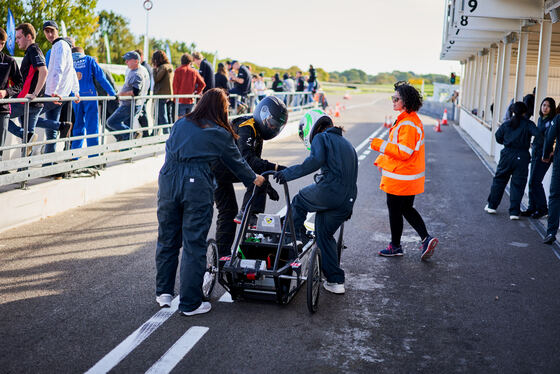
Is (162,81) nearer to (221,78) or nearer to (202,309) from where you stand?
(221,78)

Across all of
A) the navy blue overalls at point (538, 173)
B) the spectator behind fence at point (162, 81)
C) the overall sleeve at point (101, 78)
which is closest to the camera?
the navy blue overalls at point (538, 173)

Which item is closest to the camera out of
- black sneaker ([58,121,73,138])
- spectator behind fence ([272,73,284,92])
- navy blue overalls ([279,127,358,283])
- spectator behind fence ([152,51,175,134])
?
navy blue overalls ([279,127,358,283])

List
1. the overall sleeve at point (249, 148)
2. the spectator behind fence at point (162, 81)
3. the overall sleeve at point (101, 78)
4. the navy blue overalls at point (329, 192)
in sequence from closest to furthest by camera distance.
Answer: the navy blue overalls at point (329, 192) → the overall sleeve at point (249, 148) → the overall sleeve at point (101, 78) → the spectator behind fence at point (162, 81)

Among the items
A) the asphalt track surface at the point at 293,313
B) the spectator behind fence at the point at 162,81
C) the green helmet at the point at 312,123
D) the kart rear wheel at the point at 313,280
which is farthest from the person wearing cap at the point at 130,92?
the kart rear wheel at the point at 313,280

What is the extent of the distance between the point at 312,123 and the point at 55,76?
5115mm

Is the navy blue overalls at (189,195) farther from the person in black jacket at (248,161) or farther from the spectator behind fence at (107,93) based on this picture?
the spectator behind fence at (107,93)

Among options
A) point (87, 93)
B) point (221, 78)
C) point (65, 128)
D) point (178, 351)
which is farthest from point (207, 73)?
point (178, 351)

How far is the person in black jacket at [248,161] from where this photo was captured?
633 centimetres

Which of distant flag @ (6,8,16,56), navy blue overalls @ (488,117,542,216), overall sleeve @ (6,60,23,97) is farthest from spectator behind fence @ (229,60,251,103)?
overall sleeve @ (6,60,23,97)

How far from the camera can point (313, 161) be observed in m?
5.99

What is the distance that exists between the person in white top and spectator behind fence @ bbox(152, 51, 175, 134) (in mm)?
3646

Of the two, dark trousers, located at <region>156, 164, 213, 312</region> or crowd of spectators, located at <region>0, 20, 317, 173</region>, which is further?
crowd of spectators, located at <region>0, 20, 317, 173</region>

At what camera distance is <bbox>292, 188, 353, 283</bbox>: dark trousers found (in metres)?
6.19

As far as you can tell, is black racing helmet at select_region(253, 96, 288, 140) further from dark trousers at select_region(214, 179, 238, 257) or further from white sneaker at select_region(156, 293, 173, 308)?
white sneaker at select_region(156, 293, 173, 308)
